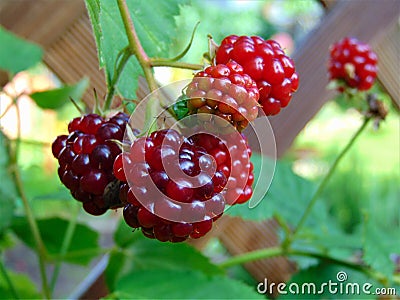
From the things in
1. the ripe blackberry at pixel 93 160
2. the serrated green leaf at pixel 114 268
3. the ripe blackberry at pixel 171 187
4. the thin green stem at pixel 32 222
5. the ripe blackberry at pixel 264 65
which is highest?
the ripe blackberry at pixel 264 65

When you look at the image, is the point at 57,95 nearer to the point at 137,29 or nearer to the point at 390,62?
the point at 137,29

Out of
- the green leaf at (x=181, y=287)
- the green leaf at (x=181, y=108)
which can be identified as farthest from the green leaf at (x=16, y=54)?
the green leaf at (x=181, y=108)

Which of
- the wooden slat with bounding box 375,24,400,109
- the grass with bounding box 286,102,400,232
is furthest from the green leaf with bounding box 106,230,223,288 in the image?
the grass with bounding box 286,102,400,232

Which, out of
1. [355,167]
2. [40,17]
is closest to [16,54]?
[40,17]

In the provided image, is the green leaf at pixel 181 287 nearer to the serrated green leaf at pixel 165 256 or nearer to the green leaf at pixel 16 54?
the serrated green leaf at pixel 165 256

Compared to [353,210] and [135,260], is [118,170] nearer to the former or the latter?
[135,260]

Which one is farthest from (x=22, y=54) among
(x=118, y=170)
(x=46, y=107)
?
(x=118, y=170)
